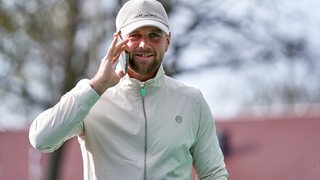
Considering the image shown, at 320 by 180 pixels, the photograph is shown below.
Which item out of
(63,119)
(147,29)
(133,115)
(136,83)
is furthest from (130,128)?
(147,29)

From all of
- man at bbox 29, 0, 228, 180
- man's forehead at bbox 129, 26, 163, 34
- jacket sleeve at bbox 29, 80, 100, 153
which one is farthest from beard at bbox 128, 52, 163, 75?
jacket sleeve at bbox 29, 80, 100, 153

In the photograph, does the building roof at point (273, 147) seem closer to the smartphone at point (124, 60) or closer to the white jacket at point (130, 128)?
the white jacket at point (130, 128)

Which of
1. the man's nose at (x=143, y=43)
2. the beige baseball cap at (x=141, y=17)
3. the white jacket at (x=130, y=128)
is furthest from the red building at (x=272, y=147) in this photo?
the man's nose at (x=143, y=43)

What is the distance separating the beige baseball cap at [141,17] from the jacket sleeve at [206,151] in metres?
0.44

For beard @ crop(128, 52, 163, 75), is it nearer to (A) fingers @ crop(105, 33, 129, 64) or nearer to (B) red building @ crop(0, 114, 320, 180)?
(A) fingers @ crop(105, 33, 129, 64)

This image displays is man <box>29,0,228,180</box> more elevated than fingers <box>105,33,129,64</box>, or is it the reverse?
fingers <box>105,33,129,64</box>

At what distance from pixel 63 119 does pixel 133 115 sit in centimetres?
37

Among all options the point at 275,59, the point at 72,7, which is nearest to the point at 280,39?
the point at 275,59

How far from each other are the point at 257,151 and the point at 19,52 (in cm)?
608

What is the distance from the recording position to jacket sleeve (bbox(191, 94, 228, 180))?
14.6ft

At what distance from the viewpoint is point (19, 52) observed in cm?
1742

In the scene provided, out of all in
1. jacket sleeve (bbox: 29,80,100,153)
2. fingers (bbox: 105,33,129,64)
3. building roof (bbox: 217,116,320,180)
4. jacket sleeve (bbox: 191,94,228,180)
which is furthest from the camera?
building roof (bbox: 217,116,320,180)

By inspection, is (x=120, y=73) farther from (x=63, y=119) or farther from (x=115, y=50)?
(x=63, y=119)

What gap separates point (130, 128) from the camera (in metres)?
4.24
